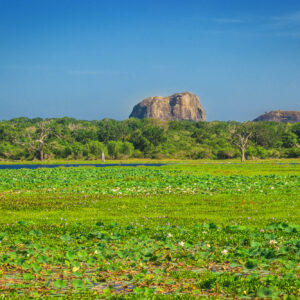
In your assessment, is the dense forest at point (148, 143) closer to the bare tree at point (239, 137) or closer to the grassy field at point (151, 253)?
the bare tree at point (239, 137)

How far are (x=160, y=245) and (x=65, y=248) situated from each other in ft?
8.12

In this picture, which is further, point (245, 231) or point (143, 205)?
point (143, 205)

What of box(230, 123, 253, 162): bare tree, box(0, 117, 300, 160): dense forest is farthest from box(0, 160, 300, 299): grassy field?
box(0, 117, 300, 160): dense forest

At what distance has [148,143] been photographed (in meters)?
137

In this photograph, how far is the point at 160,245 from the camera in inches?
454

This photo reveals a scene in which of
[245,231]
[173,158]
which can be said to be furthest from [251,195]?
[173,158]

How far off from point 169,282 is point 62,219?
9.19 meters

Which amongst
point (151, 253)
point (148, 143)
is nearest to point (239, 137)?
point (148, 143)

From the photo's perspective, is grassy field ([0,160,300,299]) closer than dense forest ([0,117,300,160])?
→ Yes

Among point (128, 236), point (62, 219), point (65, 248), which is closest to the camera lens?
point (65, 248)

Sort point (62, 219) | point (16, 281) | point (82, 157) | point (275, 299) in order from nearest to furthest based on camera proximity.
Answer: point (275, 299), point (16, 281), point (62, 219), point (82, 157)

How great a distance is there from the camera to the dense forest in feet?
412

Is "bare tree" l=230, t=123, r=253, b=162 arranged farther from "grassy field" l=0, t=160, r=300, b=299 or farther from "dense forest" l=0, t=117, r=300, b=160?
"grassy field" l=0, t=160, r=300, b=299

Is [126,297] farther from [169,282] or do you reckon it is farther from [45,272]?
[45,272]
